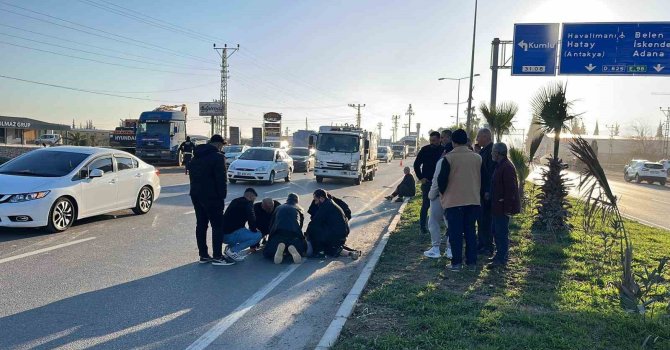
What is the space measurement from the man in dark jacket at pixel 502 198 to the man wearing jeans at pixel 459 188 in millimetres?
331

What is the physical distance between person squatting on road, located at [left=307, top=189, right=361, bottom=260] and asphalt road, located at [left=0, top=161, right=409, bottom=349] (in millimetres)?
220

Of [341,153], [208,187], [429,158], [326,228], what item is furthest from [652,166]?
[208,187]

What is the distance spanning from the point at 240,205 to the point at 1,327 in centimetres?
365

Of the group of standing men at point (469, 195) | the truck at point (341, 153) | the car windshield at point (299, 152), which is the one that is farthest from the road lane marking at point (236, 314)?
the car windshield at point (299, 152)

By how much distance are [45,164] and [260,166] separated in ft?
35.8

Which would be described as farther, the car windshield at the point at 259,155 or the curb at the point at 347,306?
the car windshield at the point at 259,155

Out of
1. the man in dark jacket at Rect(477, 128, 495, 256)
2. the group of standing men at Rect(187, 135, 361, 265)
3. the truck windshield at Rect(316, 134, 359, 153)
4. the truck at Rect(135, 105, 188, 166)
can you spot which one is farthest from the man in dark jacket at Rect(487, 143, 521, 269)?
the truck at Rect(135, 105, 188, 166)

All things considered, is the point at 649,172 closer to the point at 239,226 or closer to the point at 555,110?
the point at 555,110

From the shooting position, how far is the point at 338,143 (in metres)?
22.2

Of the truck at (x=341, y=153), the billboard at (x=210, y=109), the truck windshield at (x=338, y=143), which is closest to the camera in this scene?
the truck at (x=341, y=153)

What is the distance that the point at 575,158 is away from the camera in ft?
16.6

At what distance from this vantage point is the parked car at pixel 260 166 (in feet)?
64.6

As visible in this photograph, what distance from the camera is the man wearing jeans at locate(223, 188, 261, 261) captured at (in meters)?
7.57

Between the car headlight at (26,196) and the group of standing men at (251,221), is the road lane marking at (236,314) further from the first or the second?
the car headlight at (26,196)
